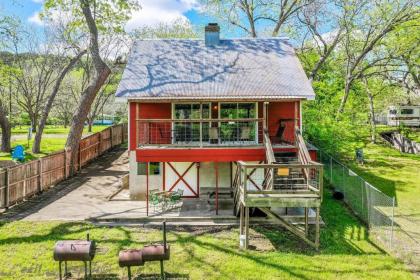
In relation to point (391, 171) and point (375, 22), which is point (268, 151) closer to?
point (391, 171)

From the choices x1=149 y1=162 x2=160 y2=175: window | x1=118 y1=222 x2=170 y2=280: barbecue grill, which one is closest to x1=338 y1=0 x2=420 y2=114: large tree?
x1=149 y1=162 x2=160 y2=175: window

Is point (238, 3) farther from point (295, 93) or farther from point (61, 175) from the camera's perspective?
point (61, 175)

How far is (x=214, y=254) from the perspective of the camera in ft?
32.5

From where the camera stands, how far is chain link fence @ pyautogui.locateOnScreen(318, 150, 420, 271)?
10195mm

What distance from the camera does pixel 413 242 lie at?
11031mm

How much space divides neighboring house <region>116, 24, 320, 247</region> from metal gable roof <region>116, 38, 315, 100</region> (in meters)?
0.04

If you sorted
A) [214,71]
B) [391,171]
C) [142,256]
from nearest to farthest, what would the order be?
1. [142,256]
2. [214,71]
3. [391,171]

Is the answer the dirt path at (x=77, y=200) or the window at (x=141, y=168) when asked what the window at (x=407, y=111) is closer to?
the dirt path at (x=77, y=200)

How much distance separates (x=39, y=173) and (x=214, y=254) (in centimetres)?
1039

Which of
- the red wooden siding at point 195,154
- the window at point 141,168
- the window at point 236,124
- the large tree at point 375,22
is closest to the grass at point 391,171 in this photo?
the large tree at point 375,22

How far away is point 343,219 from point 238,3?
22.4m

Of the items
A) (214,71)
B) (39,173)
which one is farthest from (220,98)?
(39,173)

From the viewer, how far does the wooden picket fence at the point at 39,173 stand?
13.4 metres

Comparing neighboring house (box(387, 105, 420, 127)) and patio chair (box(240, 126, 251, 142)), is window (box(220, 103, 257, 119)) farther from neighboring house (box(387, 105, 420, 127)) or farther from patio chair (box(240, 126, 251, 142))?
neighboring house (box(387, 105, 420, 127))
